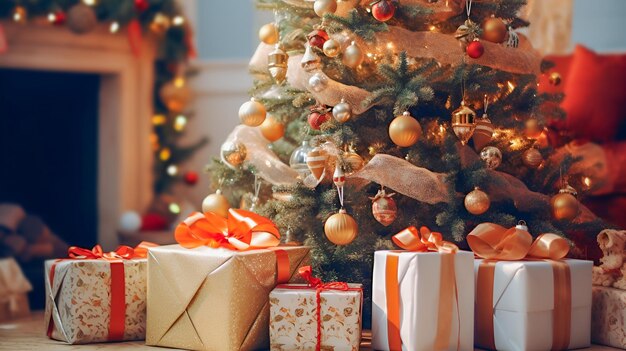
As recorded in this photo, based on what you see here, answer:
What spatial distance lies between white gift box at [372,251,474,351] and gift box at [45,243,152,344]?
59 centimetres

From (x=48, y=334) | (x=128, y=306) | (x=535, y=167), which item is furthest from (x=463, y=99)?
(x=48, y=334)

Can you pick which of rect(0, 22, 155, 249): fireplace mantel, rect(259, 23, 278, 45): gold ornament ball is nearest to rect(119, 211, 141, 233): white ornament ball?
rect(0, 22, 155, 249): fireplace mantel

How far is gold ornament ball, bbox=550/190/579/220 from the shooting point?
6.89 feet

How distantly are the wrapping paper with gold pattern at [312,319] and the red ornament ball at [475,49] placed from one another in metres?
0.68

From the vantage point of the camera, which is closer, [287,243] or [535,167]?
[287,243]

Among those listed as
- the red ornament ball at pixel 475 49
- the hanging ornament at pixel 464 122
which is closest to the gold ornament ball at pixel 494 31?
the red ornament ball at pixel 475 49

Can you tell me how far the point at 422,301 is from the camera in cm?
176

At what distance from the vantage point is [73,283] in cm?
194

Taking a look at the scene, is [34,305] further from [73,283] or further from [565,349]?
[565,349]

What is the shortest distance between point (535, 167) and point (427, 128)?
0.32m

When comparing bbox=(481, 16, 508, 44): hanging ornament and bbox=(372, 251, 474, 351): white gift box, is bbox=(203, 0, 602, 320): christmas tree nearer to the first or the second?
bbox=(481, 16, 508, 44): hanging ornament

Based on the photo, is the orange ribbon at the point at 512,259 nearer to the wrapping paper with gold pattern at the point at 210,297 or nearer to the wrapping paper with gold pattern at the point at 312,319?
the wrapping paper with gold pattern at the point at 312,319

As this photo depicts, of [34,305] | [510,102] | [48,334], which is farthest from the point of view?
[34,305]

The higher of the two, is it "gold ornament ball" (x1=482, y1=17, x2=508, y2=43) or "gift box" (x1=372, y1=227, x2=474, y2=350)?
"gold ornament ball" (x1=482, y1=17, x2=508, y2=43)
